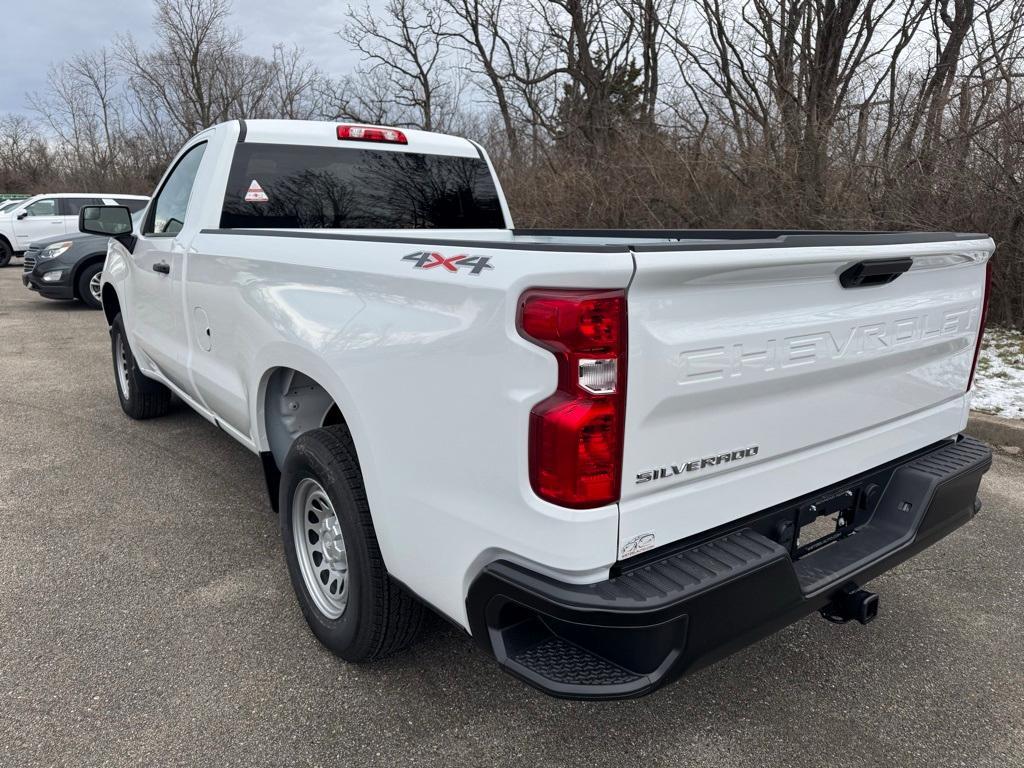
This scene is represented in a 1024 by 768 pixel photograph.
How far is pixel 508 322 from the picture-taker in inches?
67.4

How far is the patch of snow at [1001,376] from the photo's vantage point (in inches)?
215

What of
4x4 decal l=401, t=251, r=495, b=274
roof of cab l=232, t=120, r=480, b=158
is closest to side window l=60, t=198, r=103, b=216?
roof of cab l=232, t=120, r=480, b=158

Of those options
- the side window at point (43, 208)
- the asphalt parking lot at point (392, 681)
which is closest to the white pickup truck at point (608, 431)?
the asphalt parking lot at point (392, 681)

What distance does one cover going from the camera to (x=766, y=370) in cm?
193

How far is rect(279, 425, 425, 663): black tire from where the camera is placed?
2.38 m

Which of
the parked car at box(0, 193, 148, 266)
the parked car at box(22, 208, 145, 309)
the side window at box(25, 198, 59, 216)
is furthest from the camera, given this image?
the side window at box(25, 198, 59, 216)

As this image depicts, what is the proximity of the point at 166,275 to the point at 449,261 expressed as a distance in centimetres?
278

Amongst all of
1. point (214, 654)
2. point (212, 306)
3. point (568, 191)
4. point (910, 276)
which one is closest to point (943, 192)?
point (568, 191)

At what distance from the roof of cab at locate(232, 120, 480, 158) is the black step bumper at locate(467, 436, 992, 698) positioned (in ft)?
9.21

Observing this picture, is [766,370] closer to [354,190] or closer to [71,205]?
[354,190]

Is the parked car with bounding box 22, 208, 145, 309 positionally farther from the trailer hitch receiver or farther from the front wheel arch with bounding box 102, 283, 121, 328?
the trailer hitch receiver

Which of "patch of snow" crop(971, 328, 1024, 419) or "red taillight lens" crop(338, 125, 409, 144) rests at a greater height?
"red taillight lens" crop(338, 125, 409, 144)

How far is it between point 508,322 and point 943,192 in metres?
7.39

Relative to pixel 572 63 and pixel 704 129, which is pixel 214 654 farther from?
pixel 572 63
